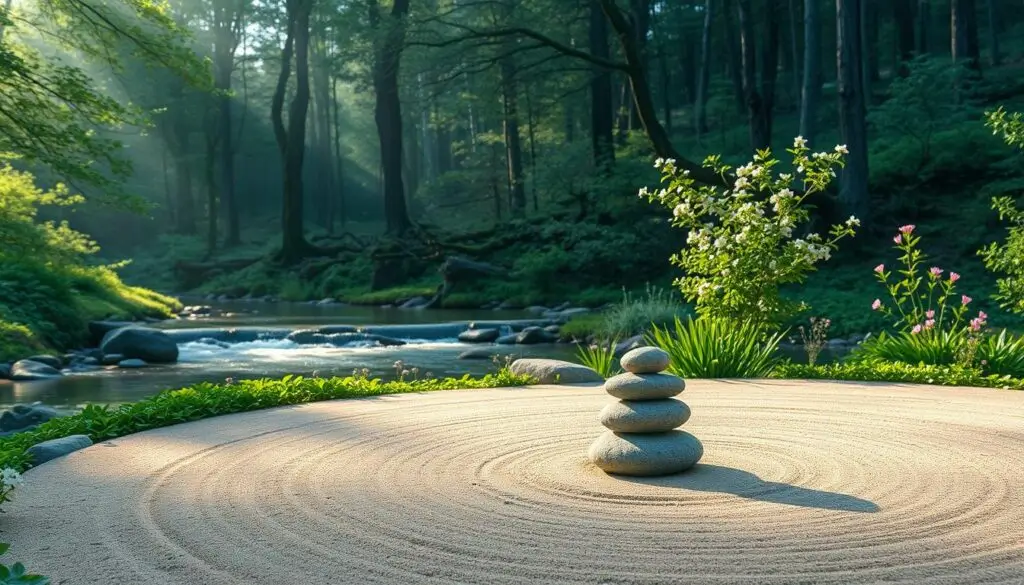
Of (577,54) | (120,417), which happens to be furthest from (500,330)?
(120,417)

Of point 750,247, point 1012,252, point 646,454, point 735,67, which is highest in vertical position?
point 735,67

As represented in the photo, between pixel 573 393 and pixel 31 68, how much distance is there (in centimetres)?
782

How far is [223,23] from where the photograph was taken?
130 ft

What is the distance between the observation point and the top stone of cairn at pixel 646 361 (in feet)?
17.8

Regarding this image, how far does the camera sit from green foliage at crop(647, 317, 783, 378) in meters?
9.52

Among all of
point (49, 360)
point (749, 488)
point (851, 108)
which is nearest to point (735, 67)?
point (851, 108)

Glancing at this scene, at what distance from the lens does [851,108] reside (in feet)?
63.3

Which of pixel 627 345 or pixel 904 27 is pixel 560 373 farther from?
pixel 904 27

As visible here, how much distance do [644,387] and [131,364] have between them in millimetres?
11733

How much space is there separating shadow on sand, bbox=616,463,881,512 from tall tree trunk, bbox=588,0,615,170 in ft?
72.7

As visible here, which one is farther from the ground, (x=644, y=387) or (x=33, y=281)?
(x=33, y=281)

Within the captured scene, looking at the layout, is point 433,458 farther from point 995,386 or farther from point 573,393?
point 995,386

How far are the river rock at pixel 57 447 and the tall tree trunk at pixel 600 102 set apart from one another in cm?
2178

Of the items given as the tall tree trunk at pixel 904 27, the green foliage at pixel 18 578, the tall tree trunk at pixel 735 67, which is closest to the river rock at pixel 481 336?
the green foliage at pixel 18 578
